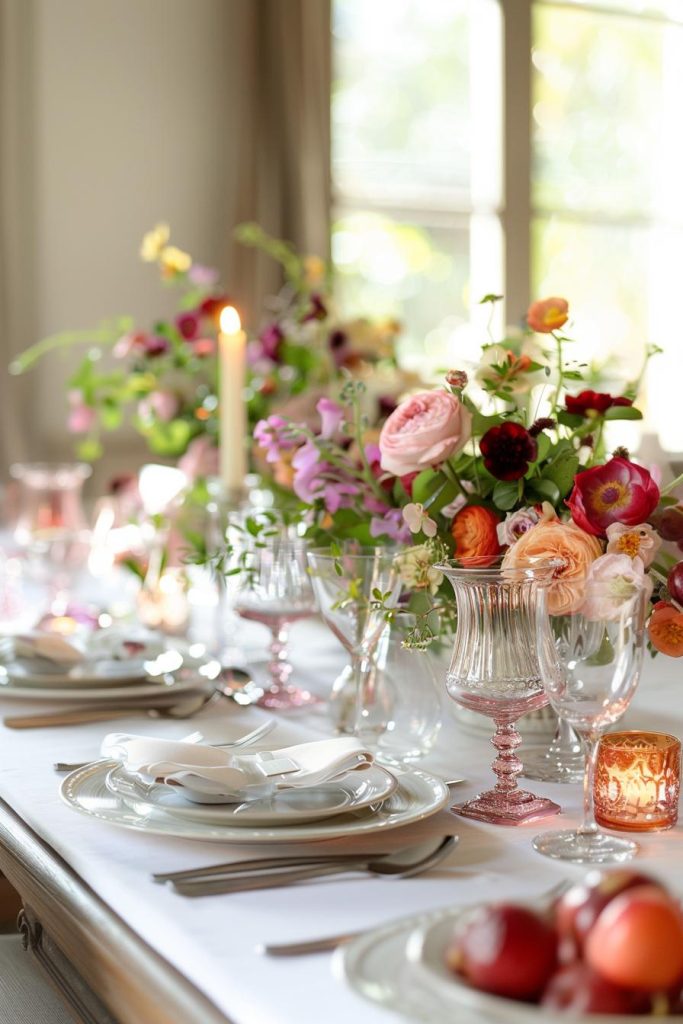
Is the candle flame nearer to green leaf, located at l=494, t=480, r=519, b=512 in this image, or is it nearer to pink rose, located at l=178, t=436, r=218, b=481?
pink rose, located at l=178, t=436, r=218, b=481

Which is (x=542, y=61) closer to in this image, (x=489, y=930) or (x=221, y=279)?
(x=221, y=279)

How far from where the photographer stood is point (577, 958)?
56 cm

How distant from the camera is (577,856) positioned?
870mm

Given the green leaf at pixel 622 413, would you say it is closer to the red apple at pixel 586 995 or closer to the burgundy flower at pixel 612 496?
the burgundy flower at pixel 612 496

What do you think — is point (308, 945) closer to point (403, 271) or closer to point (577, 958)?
point (577, 958)

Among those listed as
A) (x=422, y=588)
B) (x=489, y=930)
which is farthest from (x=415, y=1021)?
(x=422, y=588)

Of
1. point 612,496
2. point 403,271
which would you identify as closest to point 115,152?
point 403,271

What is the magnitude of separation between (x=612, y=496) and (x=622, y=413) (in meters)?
0.17

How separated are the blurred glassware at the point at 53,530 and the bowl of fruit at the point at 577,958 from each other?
137 centimetres

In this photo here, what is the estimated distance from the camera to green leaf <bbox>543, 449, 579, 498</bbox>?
1126 millimetres

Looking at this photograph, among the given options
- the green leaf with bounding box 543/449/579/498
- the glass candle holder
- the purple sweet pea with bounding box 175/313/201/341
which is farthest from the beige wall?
the glass candle holder

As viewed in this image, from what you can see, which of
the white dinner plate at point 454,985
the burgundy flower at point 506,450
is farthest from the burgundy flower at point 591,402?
the white dinner plate at point 454,985

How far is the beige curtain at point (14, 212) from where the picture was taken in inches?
140

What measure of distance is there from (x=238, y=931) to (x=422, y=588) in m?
0.46
